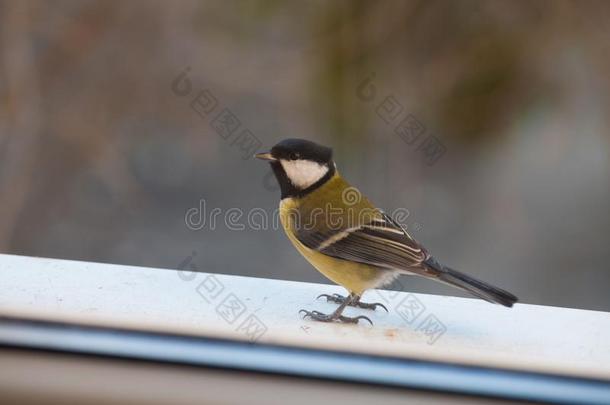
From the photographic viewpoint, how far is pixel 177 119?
201 cm

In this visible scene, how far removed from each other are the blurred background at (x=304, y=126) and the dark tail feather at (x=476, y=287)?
1.74ft

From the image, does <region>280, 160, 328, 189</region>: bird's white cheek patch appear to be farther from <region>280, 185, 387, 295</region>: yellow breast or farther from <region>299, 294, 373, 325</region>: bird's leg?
<region>299, 294, 373, 325</region>: bird's leg

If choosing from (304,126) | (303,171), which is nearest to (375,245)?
(303,171)

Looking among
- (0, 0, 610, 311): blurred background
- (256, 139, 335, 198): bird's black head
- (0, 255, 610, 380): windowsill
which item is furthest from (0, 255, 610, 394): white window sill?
(0, 0, 610, 311): blurred background

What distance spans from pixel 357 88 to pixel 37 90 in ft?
2.85

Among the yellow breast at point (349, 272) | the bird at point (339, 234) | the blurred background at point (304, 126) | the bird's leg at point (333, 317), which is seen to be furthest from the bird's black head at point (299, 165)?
the blurred background at point (304, 126)

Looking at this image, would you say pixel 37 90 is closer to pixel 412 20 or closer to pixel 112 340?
pixel 412 20

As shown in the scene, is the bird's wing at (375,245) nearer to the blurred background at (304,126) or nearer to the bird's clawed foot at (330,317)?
the bird's clawed foot at (330,317)

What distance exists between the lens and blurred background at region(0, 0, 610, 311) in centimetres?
181

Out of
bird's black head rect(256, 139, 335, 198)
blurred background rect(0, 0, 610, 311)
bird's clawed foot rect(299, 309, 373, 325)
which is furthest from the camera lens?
blurred background rect(0, 0, 610, 311)

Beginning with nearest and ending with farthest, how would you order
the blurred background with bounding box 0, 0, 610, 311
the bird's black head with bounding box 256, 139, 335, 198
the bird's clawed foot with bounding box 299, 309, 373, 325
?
1. the bird's clawed foot with bounding box 299, 309, 373, 325
2. the bird's black head with bounding box 256, 139, 335, 198
3. the blurred background with bounding box 0, 0, 610, 311

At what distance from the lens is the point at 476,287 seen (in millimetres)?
1114

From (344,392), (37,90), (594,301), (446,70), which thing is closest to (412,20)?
(446,70)

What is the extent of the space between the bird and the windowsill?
5 cm
